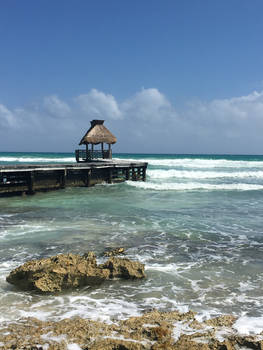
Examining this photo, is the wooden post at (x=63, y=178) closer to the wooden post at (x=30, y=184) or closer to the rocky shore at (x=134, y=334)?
the wooden post at (x=30, y=184)

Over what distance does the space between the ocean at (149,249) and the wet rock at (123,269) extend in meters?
0.17

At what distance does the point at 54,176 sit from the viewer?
69.5 feet

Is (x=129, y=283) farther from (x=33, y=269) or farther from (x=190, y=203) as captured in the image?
(x=190, y=203)

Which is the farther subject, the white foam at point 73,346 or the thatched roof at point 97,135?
the thatched roof at point 97,135

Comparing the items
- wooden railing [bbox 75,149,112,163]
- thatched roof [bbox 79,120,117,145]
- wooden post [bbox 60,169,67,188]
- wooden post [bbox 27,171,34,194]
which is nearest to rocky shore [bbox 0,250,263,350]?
wooden post [bbox 27,171,34,194]

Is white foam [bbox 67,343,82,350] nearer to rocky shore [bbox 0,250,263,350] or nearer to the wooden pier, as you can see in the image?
rocky shore [bbox 0,250,263,350]

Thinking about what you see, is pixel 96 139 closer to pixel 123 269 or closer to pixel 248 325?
pixel 123 269

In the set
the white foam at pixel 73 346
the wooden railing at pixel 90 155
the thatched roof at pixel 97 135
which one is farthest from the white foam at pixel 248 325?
the wooden railing at pixel 90 155

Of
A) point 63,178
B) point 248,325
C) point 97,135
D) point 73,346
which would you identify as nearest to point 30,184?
point 63,178

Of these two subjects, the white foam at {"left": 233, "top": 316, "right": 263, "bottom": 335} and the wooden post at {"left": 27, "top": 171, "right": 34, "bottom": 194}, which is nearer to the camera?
the white foam at {"left": 233, "top": 316, "right": 263, "bottom": 335}

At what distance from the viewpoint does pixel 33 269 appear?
5.38 metres

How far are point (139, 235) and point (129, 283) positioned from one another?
369 centimetres

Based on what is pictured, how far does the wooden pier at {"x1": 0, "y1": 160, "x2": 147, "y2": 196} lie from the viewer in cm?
1839

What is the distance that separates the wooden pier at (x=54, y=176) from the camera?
18.4 metres
